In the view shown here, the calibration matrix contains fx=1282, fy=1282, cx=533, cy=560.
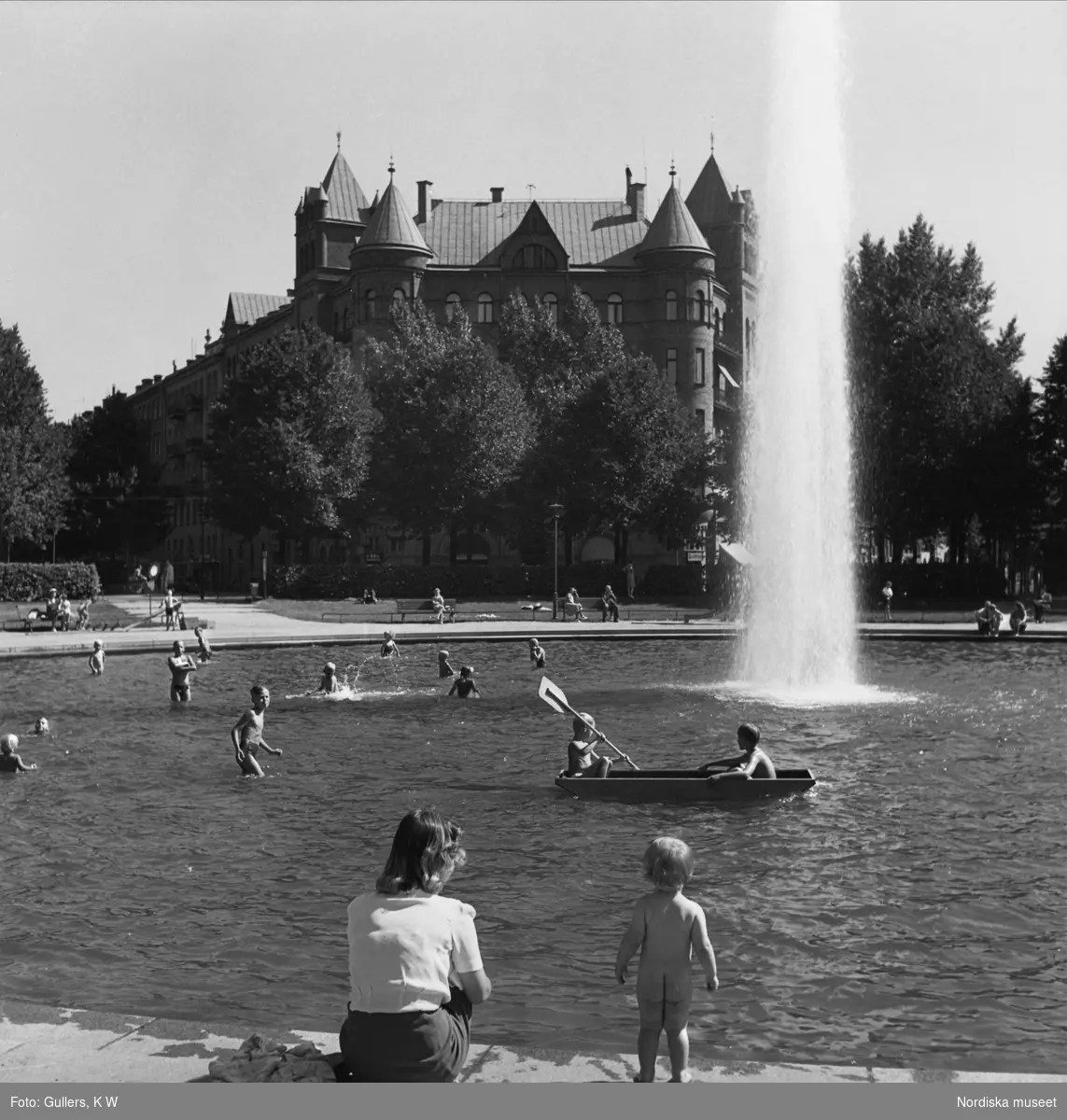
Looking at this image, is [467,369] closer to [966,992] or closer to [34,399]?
[34,399]

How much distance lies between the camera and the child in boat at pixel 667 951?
7137mm

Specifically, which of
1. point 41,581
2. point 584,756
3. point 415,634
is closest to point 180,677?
point 584,756

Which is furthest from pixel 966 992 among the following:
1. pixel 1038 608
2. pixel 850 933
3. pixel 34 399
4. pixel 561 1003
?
pixel 34 399

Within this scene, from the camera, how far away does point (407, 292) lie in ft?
310

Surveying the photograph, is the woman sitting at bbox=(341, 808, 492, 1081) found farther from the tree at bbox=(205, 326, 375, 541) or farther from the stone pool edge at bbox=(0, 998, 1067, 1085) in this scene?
the tree at bbox=(205, 326, 375, 541)

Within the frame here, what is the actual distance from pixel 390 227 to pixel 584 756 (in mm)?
80522

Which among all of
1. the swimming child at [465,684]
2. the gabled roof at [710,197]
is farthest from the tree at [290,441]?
the swimming child at [465,684]

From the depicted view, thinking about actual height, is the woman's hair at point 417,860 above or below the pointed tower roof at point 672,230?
below

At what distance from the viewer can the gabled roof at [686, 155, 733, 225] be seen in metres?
108

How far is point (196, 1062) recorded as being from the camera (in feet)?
23.1

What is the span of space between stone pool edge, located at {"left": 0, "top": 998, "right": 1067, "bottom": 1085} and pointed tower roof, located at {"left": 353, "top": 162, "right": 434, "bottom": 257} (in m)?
89.8

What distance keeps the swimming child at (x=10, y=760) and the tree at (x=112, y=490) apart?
8775cm

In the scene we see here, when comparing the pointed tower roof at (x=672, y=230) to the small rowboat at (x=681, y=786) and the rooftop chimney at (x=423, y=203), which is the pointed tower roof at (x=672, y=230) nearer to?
the rooftop chimney at (x=423, y=203)

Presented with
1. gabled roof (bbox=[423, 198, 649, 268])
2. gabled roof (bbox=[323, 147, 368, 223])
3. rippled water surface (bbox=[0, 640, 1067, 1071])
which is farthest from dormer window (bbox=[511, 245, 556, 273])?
rippled water surface (bbox=[0, 640, 1067, 1071])
